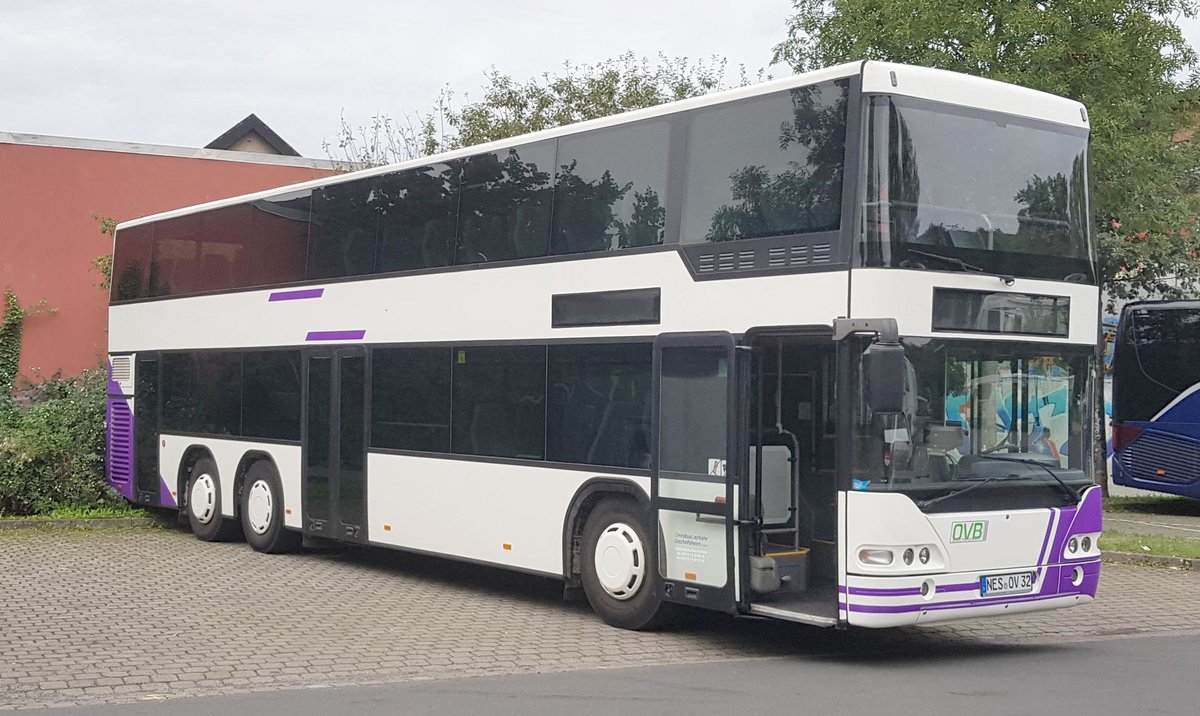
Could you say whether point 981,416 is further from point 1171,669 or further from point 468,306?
point 468,306

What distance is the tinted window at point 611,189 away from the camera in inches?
461

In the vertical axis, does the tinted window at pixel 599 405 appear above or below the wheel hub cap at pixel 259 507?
above

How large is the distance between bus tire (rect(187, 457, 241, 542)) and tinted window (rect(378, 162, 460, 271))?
4637mm

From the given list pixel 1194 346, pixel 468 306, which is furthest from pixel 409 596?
pixel 1194 346

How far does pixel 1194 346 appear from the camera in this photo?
76.8ft

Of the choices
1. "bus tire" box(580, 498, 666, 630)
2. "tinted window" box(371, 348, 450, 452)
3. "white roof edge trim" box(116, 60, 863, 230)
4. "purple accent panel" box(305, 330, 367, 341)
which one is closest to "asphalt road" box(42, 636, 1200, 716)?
"bus tire" box(580, 498, 666, 630)

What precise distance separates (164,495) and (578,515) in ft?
28.8

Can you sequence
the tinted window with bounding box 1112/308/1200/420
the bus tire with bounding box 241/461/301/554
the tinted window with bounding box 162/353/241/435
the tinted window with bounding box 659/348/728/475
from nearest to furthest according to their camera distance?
the tinted window with bounding box 659/348/728/475 < the bus tire with bounding box 241/461/301/554 < the tinted window with bounding box 162/353/241/435 < the tinted window with bounding box 1112/308/1200/420

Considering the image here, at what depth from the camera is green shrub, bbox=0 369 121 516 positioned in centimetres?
2027

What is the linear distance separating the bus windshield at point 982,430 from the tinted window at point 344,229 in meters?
6.78

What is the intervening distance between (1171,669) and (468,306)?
21.7 ft

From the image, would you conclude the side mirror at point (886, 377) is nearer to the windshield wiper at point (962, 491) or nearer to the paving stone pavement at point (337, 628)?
the windshield wiper at point (962, 491)

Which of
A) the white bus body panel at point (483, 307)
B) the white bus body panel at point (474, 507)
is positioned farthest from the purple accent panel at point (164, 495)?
the white bus body panel at point (474, 507)

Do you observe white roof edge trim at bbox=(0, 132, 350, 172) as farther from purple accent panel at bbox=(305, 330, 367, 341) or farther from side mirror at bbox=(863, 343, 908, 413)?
side mirror at bbox=(863, 343, 908, 413)
